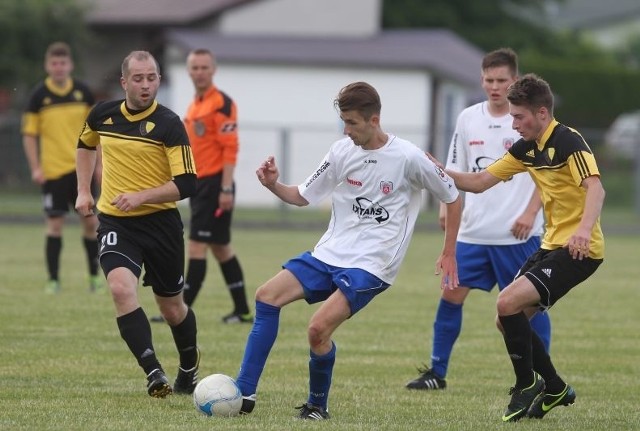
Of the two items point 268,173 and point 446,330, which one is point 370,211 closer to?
point 268,173

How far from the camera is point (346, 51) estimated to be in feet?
109

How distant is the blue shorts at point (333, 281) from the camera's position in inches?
271

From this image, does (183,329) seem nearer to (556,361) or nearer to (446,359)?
(446,359)

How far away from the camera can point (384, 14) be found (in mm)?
45469

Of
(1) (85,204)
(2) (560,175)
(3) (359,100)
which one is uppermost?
(3) (359,100)

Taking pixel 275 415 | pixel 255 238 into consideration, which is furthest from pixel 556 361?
pixel 255 238

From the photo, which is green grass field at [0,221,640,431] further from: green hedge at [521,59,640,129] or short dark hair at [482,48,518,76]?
green hedge at [521,59,640,129]

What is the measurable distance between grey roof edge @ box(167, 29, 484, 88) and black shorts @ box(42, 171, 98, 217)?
1831 centimetres

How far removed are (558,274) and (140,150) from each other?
2525 mm

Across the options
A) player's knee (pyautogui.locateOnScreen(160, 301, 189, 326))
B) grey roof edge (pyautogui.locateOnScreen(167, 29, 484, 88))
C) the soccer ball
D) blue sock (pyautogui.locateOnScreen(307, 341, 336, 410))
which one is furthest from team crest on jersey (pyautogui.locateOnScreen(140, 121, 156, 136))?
grey roof edge (pyautogui.locateOnScreen(167, 29, 484, 88))

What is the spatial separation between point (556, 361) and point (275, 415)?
3.28 m

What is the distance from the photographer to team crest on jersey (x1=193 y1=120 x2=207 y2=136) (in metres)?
11.0

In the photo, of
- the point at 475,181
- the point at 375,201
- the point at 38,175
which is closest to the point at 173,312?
the point at 375,201

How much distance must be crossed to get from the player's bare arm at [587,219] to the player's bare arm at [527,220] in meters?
1.76
